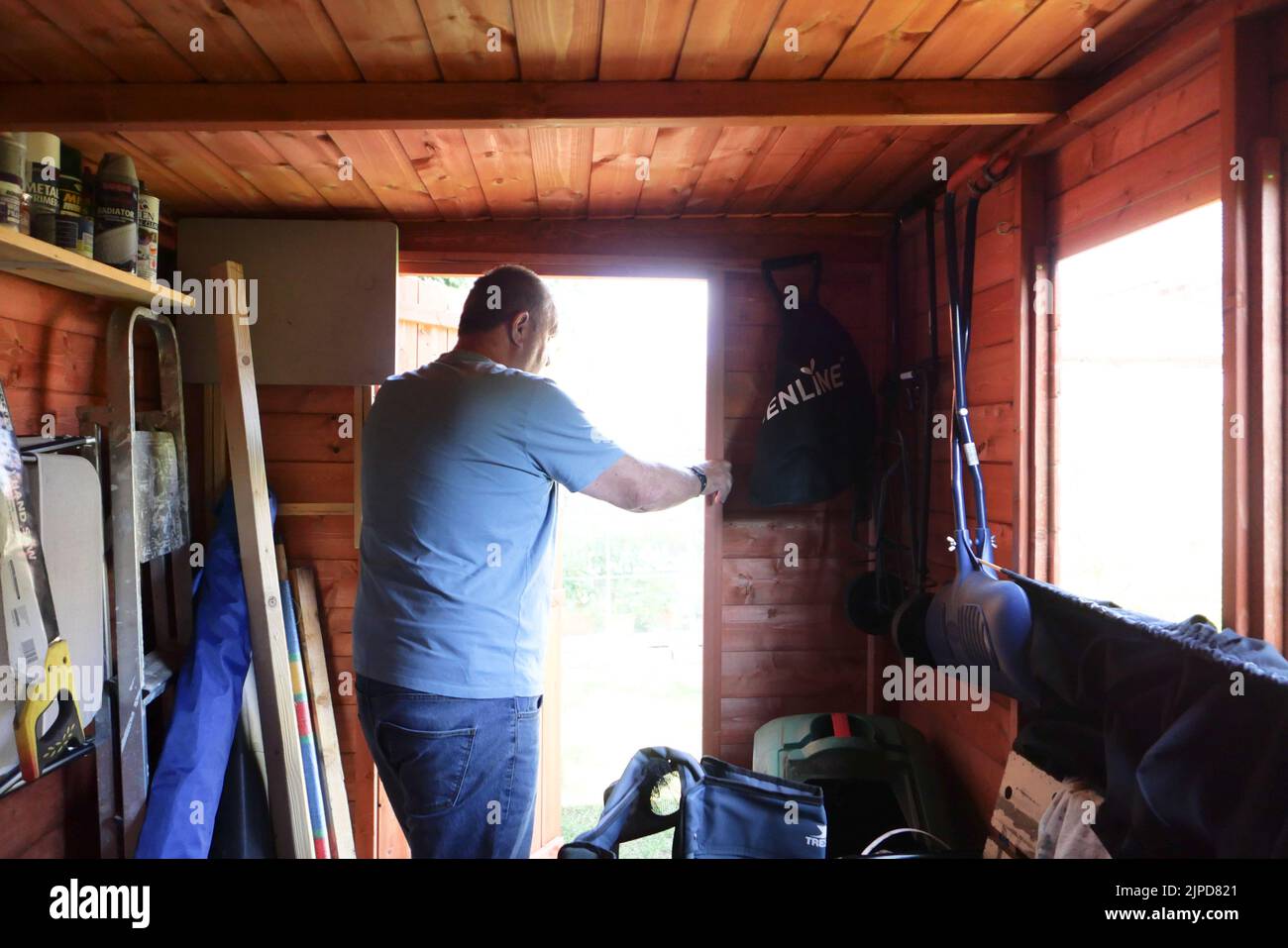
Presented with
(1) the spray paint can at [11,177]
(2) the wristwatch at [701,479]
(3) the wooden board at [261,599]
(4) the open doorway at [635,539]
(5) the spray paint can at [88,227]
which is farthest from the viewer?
(4) the open doorway at [635,539]

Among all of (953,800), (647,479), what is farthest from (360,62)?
(953,800)

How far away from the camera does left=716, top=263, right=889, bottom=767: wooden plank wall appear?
2.67 metres

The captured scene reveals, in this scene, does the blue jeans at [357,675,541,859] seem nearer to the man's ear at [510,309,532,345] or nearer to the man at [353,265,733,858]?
the man at [353,265,733,858]

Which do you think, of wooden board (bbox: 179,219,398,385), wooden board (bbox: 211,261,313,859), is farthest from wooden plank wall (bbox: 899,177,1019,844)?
wooden board (bbox: 211,261,313,859)

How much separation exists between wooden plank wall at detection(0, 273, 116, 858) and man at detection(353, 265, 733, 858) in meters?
0.97

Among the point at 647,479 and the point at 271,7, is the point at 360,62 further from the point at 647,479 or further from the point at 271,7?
the point at 647,479

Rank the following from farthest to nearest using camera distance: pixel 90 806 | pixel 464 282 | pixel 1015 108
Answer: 1. pixel 464 282
2. pixel 90 806
3. pixel 1015 108

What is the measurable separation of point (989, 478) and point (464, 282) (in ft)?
14.6

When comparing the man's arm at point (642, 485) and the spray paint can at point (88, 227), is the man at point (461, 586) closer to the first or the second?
the man's arm at point (642, 485)

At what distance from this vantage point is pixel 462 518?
4.98ft

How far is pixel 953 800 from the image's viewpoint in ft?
7.29

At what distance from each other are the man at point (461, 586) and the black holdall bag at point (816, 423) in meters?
1.00

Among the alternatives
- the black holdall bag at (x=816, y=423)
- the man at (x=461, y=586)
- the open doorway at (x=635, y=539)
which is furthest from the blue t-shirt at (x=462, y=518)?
the open doorway at (x=635, y=539)

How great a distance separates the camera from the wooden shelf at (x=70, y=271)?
150 cm
